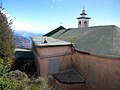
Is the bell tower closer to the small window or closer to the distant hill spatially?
the distant hill

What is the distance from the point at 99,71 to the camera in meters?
14.1

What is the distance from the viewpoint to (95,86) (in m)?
14.6

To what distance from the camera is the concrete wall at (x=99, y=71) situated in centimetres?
1270

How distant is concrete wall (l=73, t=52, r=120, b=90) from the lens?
41.7 ft

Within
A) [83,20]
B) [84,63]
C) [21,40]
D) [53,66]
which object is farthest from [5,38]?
[83,20]

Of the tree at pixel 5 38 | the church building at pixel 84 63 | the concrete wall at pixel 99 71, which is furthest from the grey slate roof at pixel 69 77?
the tree at pixel 5 38

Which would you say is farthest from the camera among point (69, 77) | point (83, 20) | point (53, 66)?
point (83, 20)

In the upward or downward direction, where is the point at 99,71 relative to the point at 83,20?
downward

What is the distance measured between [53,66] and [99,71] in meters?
5.41

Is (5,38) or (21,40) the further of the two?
(21,40)

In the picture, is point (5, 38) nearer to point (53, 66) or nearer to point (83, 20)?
point (53, 66)

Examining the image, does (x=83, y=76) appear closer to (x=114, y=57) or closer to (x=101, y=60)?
(x=101, y=60)

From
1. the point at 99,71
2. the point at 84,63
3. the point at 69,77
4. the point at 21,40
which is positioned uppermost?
the point at 21,40

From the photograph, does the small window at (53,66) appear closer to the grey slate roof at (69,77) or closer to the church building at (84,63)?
the church building at (84,63)
